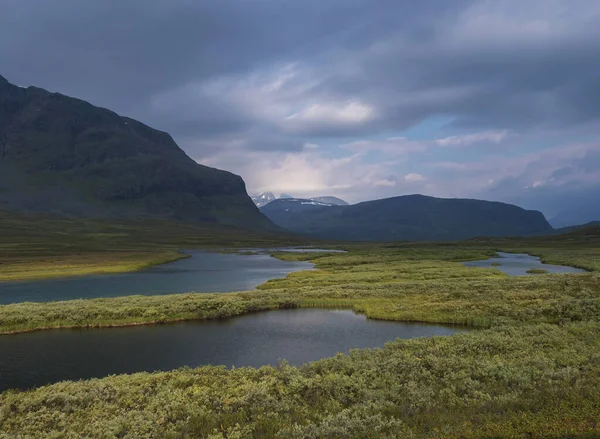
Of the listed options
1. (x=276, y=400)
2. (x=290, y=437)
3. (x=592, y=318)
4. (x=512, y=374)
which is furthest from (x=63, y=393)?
(x=592, y=318)

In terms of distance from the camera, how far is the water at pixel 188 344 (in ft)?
106

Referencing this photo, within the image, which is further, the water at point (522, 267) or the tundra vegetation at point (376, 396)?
the water at point (522, 267)

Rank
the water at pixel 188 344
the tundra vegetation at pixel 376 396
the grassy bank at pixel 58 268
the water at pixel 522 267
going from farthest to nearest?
1. the grassy bank at pixel 58 268
2. the water at pixel 522 267
3. the water at pixel 188 344
4. the tundra vegetation at pixel 376 396

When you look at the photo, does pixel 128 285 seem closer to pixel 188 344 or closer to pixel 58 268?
pixel 58 268

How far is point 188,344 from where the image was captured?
38.3 m

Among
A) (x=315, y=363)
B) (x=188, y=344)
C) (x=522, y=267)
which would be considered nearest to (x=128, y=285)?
(x=188, y=344)

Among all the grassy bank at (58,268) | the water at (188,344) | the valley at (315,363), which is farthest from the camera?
the grassy bank at (58,268)

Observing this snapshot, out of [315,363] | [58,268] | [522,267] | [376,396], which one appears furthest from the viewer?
[58,268]

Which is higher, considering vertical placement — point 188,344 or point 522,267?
point 522,267

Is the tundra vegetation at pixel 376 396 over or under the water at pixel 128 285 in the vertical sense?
over

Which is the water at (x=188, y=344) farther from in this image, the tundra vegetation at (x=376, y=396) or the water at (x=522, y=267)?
the water at (x=522, y=267)

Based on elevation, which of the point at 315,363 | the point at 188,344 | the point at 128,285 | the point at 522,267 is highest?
the point at 522,267

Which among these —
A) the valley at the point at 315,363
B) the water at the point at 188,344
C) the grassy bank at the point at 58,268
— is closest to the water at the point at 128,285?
the grassy bank at the point at 58,268

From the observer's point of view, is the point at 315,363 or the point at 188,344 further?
the point at 188,344
